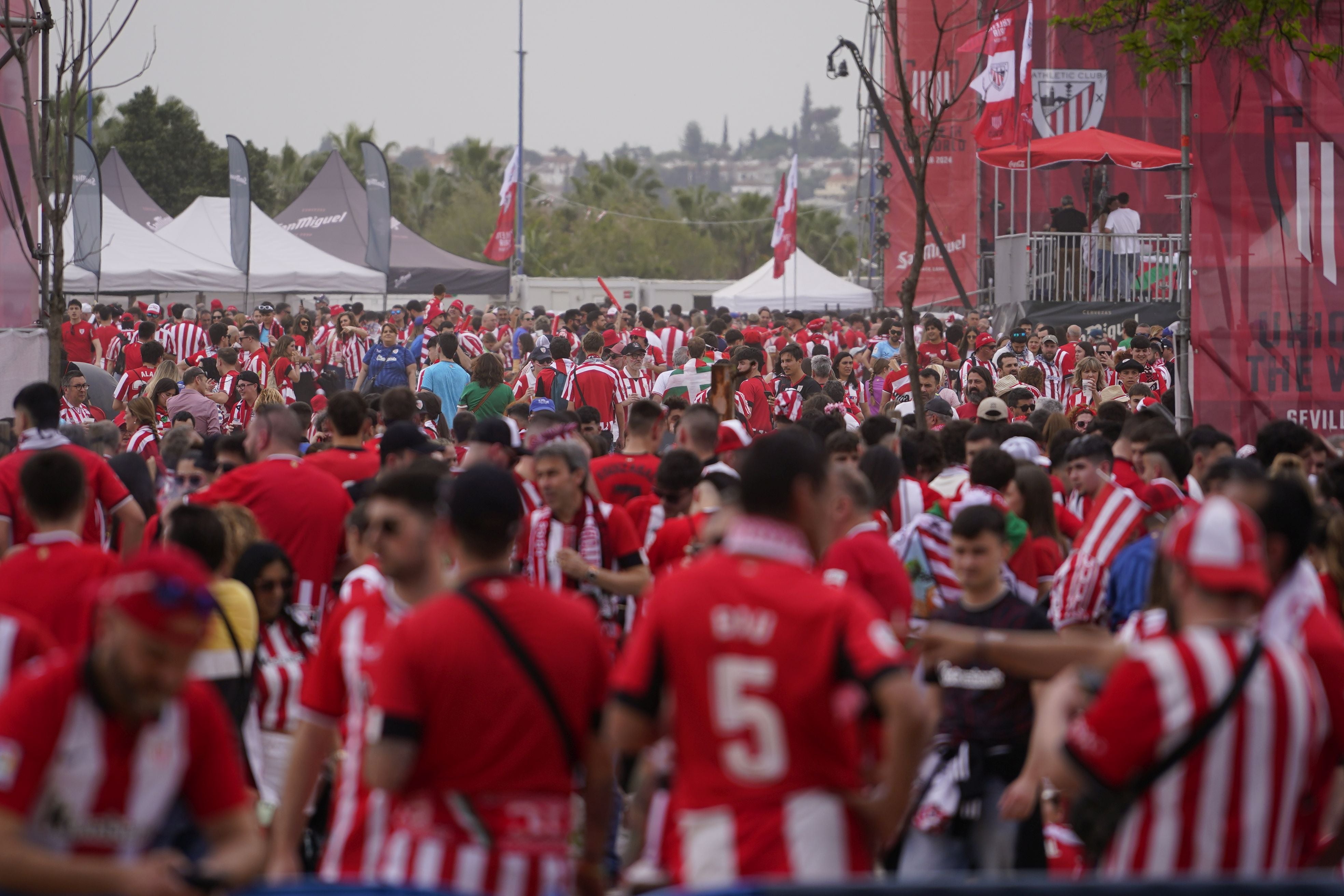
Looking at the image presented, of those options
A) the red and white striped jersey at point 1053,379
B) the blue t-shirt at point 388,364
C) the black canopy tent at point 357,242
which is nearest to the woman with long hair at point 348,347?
the blue t-shirt at point 388,364

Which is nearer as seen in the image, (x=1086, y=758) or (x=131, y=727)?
(x=131, y=727)

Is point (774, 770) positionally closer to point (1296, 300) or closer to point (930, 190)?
point (1296, 300)

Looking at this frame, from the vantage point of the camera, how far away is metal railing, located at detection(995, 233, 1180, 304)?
22.4m

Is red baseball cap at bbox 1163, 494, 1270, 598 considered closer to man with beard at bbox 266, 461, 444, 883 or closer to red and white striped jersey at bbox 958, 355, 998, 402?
man with beard at bbox 266, 461, 444, 883

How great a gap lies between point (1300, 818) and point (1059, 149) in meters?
19.6

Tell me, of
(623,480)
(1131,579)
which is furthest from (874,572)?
(623,480)

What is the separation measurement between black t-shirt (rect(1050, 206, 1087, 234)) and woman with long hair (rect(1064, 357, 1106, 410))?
8667 millimetres

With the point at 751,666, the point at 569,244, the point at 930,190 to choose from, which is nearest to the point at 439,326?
the point at 930,190

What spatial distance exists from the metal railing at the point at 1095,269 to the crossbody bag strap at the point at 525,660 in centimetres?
1998

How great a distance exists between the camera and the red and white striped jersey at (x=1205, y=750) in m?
3.09

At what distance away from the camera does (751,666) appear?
3234 mm

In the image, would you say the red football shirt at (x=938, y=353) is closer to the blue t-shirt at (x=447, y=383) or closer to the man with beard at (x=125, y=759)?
the blue t-shirt at (x=447, y=383)

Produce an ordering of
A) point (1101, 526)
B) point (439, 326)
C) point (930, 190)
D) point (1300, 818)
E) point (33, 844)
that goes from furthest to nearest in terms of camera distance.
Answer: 1. point (930, 190)
2. point (439, 326)
3. point (1101, 526)
4. point (1300, 818)
5. point (33, 844)

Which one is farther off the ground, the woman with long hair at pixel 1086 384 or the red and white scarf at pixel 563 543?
the woman with long hair at pixel 1086 384
